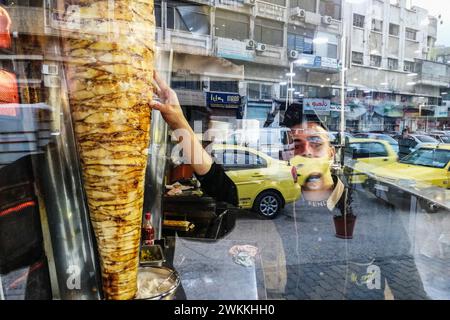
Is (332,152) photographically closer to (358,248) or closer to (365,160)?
(358,248)

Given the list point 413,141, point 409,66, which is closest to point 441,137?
point 413,141

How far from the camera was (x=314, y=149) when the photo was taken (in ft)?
8.17

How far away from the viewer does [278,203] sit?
303cm

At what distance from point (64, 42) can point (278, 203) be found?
99.2 inches

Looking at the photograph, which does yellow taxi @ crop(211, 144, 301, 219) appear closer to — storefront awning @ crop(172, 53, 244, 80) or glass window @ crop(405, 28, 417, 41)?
storefront awning @ crop(172, 53, 244, 80)

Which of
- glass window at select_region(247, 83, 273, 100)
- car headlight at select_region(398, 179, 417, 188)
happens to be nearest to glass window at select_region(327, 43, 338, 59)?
glass window at select_region(247, 83, 273, 100)

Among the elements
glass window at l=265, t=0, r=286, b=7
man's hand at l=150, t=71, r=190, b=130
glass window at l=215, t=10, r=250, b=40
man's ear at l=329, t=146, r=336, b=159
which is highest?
glass window at l=265, t=0, r=286, b=7

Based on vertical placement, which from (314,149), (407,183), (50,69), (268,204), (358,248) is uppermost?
(50,69)

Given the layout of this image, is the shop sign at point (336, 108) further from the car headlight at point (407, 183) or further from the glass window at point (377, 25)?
the car headlight at point (407, 183)

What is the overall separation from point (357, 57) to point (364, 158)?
264 cm

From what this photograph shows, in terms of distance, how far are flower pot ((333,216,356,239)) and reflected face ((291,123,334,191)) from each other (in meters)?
0.47

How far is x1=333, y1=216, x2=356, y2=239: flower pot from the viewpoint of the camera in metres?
2.94

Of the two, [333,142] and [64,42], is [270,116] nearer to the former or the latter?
[333,142]
